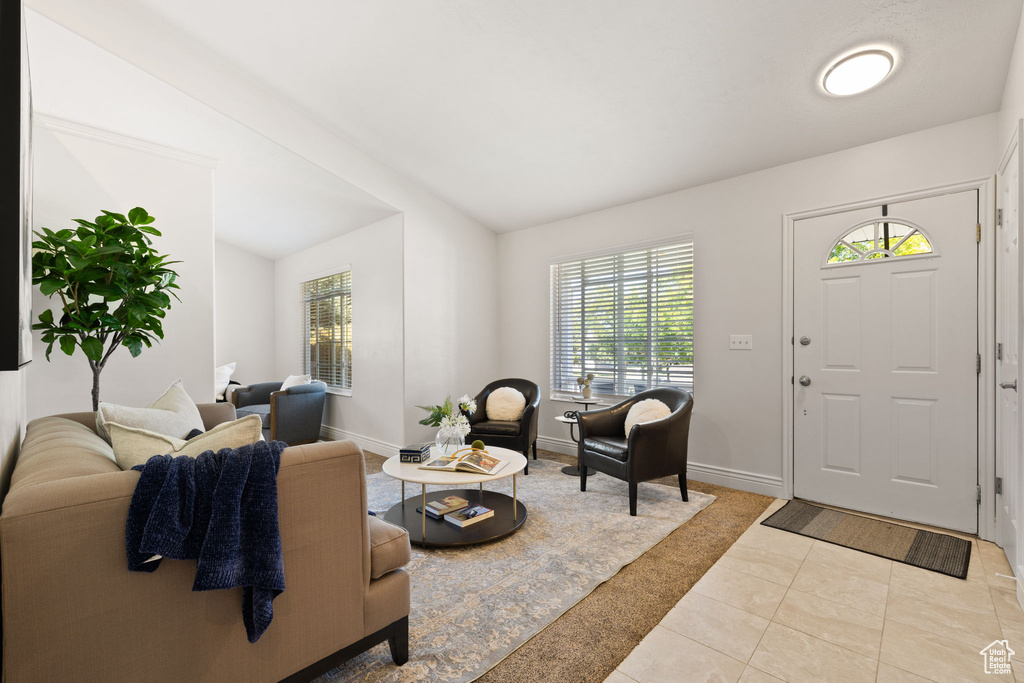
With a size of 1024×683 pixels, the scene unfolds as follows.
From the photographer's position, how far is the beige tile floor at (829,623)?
5.16ft

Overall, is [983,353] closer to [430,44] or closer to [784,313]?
[784,313]

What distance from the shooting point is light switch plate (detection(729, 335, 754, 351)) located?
3.43 m

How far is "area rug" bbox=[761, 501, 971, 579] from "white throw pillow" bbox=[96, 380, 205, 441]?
3290mm

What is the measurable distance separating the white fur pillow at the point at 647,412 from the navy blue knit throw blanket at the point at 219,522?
252cm

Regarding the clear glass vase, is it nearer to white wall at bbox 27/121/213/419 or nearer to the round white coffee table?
the round white coffee table

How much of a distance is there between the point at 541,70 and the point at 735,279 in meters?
2.11

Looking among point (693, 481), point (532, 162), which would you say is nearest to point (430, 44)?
point (532, 162)

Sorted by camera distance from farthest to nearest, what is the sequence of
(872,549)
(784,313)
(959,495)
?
(784,313) < (959,495) < (872,549)

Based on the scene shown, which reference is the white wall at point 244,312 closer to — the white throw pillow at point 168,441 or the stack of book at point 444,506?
the stack of book at point 444,506

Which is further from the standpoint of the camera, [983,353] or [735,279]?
[735,279]

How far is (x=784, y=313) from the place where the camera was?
3.26 meters

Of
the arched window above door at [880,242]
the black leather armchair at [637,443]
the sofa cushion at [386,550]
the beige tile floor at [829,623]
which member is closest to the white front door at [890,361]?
the arched window above door at [880,242]

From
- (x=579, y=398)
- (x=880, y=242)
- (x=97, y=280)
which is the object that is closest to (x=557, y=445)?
(x=579, y=398)

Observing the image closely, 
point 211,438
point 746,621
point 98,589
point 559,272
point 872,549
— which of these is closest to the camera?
point 98,589
